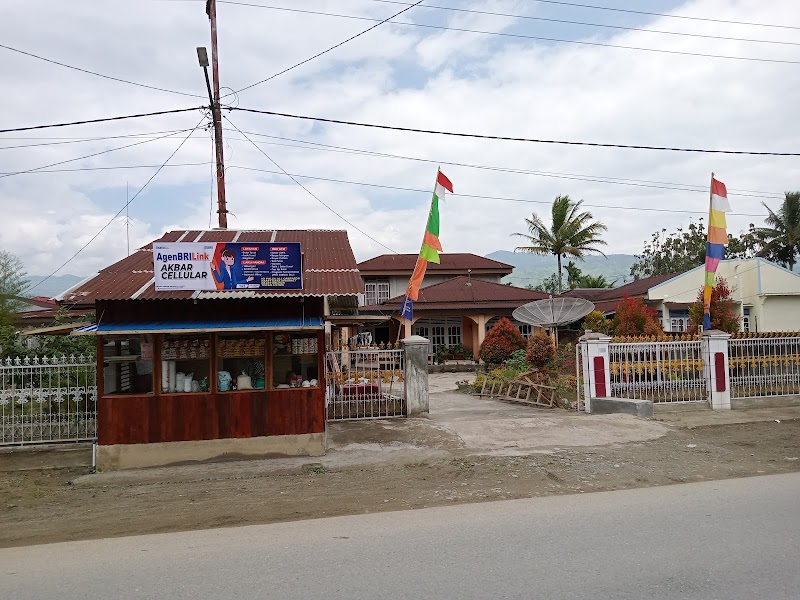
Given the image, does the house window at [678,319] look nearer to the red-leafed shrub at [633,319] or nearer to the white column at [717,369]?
the red-leafed shrub at [633,319]

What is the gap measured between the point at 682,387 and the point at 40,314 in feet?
85.8

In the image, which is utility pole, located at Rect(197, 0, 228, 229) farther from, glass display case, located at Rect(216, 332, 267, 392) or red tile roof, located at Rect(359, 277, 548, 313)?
red tile roof, located at Rect(359, 277, 548, 313)

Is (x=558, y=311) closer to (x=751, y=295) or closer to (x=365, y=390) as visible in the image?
(x=365, y=390)

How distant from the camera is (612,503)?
22.3 ft

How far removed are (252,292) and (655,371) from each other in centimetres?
919

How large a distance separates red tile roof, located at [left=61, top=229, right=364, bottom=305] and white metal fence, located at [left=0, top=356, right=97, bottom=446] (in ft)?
6.21

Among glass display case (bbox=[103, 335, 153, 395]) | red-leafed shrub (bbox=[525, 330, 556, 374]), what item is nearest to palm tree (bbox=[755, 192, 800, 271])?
red-leafed shrub (bbox=[525, 330, 556, 374])

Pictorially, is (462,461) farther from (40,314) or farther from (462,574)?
(40,314)

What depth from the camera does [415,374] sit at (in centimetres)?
1265

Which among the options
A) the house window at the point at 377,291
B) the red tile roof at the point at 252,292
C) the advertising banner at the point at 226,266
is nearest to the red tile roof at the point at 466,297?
the house window at the point at 377,291

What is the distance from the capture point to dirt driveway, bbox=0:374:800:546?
6.96 metres

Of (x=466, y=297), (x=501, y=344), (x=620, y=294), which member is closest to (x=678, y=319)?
(x=620, y=294)

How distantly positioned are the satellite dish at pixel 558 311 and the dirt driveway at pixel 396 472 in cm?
605

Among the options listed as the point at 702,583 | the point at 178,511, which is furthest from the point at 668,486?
the point at 178,511
